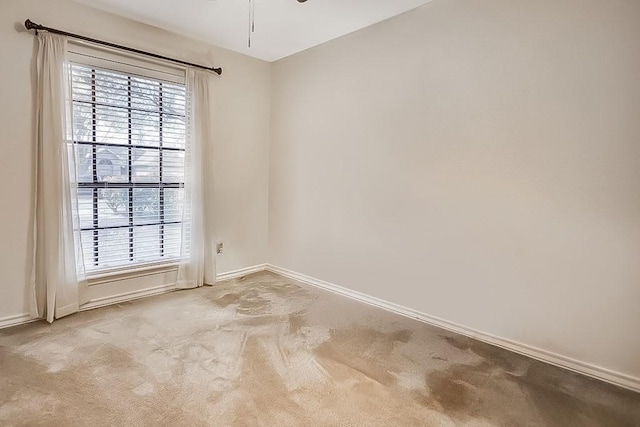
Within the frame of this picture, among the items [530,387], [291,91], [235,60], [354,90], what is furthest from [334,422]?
[235,60]

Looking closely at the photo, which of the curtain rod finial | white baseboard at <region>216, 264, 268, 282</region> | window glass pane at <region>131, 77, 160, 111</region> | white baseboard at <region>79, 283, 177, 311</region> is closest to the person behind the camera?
the curtain rod finial

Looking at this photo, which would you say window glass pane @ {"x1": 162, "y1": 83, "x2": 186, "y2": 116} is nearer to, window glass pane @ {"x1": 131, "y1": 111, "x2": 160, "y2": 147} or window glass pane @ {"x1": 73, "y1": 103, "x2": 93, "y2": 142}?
window glass pane @ {"x1": 131, "y1": 111, "x2": 160, "y2": 147}

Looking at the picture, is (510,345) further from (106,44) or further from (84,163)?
(106,44)

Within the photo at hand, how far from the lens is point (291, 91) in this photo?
3.93 metres

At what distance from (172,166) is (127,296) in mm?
1324

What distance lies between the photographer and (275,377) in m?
2.02

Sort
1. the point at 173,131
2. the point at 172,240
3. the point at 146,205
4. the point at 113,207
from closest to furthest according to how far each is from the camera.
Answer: the point at 113,207 < the point at 146,205 < the point at 173,131 < the point at 172,240

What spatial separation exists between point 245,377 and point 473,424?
124 cm

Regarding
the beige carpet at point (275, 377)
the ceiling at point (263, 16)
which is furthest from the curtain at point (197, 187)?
the beige carpet at point (275, 377)

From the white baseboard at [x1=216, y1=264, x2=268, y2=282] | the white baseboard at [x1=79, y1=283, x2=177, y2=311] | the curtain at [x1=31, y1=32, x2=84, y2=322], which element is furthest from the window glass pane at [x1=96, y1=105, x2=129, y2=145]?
the white baseboard at [x1=216, y1=264, x2=268, y2=282]

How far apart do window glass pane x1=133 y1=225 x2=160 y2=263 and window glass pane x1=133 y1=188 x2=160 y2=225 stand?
0.26ft

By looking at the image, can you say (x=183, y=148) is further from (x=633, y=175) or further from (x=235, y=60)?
(x=633, y=175)

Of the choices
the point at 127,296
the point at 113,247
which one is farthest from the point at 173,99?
the point at 127,296

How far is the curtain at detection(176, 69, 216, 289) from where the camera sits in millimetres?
3430
